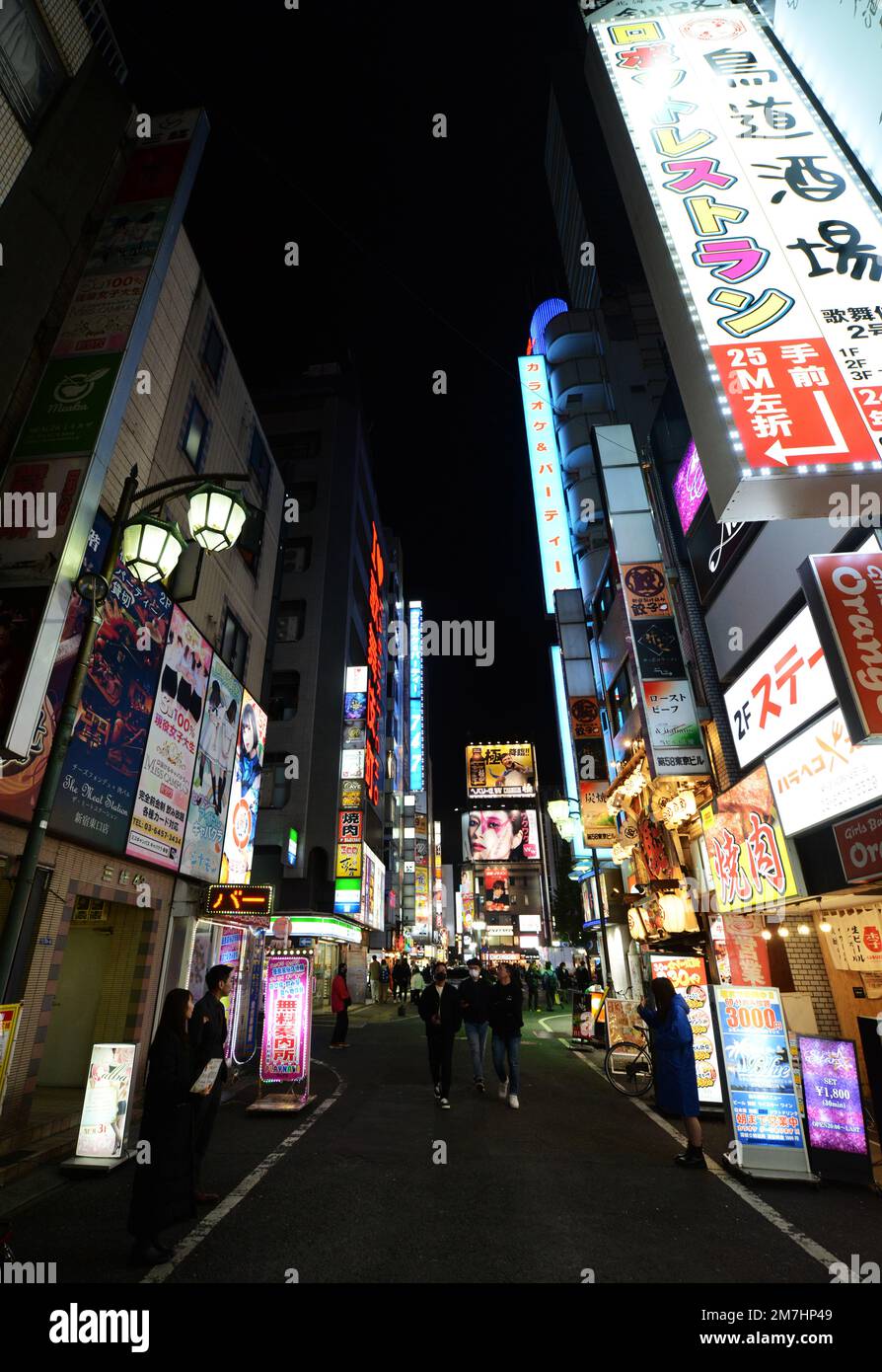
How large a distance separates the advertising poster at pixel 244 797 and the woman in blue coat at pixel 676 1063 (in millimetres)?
10240

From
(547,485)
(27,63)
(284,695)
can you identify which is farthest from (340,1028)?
Answer: (547,485)

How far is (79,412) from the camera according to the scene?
855 cm

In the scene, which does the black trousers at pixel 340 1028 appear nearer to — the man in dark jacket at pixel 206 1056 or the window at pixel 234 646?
the window at pixel 234 646

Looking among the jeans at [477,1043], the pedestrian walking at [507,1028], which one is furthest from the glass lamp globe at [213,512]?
the jeans at [477,1043]

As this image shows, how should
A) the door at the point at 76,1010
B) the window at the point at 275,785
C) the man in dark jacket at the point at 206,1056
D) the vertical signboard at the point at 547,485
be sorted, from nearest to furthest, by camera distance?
the man in dark jacket at the point at 206,1056 → the door at the point at 76,1010 → the vertical signboard at the point at 547,485 → the window at the point at 275,785

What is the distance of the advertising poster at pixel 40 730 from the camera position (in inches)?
281

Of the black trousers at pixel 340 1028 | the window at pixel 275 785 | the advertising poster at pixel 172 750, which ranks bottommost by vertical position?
the black trousers at pixel 340 1028

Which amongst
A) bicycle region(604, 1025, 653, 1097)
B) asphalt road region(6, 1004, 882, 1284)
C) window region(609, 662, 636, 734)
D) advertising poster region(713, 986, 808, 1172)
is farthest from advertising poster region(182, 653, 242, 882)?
window region(609, 662, 636, 734)

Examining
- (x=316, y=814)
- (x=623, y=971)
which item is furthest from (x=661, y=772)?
(x=316, y=814)

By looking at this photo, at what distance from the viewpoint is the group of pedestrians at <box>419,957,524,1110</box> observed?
957 cm

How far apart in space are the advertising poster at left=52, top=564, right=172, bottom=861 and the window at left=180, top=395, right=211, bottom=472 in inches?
156

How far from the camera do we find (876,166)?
21.6 feet
